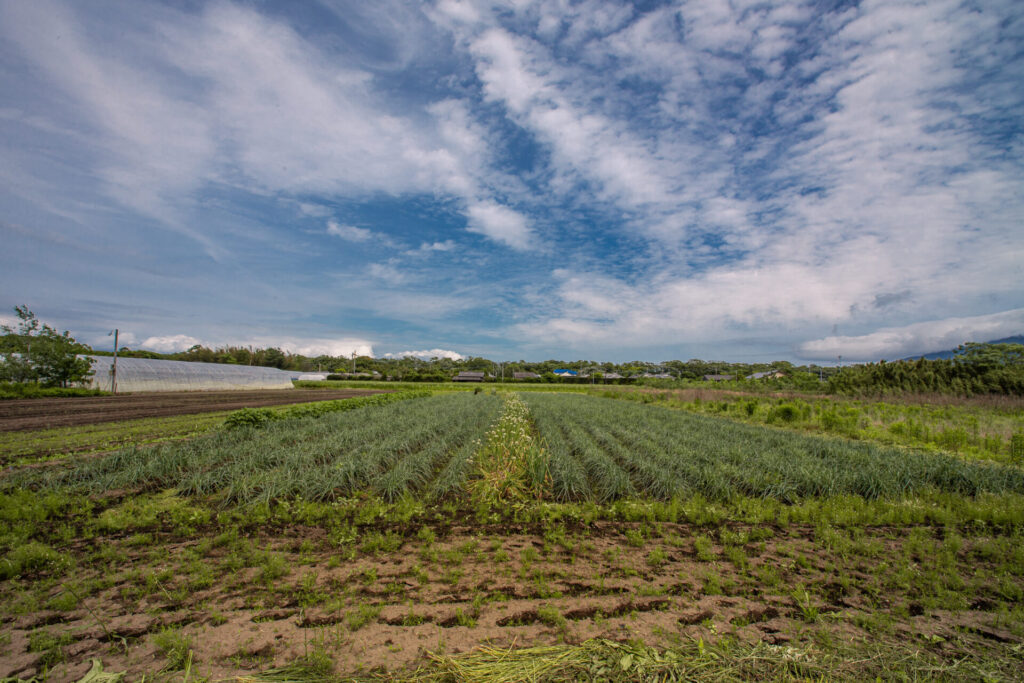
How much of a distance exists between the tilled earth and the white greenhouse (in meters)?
34.0

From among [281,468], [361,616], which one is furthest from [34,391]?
[361,616]

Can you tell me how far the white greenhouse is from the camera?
28875 millimetres

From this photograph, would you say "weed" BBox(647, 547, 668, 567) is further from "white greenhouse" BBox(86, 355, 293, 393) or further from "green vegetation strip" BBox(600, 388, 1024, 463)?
"white greenhouse" BBox(86, 355, 293, 393)

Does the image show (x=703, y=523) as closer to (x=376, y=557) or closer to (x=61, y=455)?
(x=376, y=557)

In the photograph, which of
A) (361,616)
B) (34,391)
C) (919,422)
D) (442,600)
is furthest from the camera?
(34,391)

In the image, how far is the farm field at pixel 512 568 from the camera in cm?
274

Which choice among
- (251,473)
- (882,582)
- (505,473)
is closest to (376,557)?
(505,473)

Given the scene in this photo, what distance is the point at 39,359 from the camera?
1031 inches

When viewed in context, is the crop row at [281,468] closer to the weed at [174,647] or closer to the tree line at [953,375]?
the weed at [174,647]

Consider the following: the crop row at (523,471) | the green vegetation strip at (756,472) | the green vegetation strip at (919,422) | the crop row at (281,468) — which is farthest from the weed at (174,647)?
the green vegetation strip at (919,422)

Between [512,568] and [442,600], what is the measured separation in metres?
0.90

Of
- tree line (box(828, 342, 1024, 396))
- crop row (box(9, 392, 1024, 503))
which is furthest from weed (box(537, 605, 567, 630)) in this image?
tree line (box(828, 342, 1024, 396))

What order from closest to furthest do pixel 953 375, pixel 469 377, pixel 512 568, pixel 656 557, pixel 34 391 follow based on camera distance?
pixel 512 568
pixel 656 557
pixel 953 375
pixel 34 391
pixel 469 377

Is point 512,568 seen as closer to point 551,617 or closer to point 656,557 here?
point 551,617
